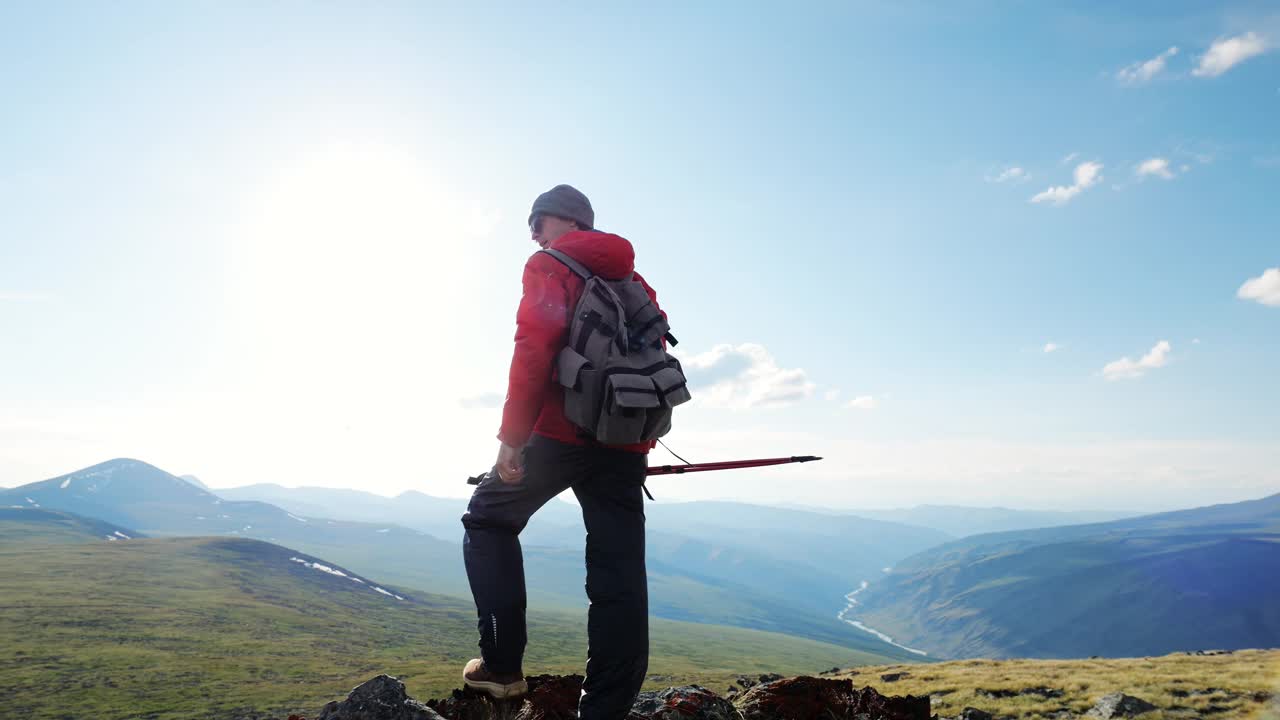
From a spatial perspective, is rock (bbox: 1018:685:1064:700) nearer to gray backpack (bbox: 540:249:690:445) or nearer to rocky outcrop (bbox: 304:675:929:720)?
rocky outcrop (bbox: 304:675:929:720)

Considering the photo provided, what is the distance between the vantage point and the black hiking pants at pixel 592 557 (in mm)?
4406

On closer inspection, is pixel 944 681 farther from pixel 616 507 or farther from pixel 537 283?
pixel 537 283

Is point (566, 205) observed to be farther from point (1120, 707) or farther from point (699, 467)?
point (1120, 707)

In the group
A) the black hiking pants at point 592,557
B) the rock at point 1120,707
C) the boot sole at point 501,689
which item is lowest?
the rock at point 1120,707

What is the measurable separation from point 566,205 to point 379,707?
4142 millimetres

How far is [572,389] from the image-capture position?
429 cm

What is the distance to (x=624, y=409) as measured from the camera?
4133mm

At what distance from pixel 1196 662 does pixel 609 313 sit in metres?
18.4

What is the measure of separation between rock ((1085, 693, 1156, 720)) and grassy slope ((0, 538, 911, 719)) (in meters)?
35.1

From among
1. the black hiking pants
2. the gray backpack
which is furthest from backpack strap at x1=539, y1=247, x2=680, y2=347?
the black hiking pants

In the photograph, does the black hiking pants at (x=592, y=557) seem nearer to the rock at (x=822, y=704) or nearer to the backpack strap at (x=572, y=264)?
the backpack strap at (x=572, y=264)

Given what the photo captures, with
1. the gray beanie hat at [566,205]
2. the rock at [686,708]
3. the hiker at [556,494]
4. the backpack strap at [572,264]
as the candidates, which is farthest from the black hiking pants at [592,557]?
the gray beanie hat at [566,205]

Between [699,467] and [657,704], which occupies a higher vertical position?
[699,467]

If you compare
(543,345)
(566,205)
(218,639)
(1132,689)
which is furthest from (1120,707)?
(218,639)
